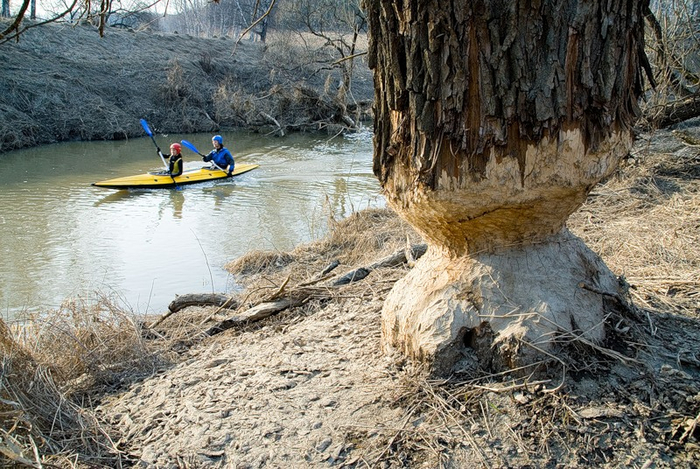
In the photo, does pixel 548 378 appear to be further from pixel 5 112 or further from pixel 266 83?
pixel 266 83

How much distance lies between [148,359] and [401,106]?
204 centimetres

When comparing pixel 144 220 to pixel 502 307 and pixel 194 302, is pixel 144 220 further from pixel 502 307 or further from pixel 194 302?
pixel 502 307

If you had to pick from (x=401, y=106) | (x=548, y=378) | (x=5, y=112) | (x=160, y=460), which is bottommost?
(x=160, y=460)

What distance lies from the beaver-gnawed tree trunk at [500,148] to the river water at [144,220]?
4840 mm

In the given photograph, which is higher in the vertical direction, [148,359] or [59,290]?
[148,359]

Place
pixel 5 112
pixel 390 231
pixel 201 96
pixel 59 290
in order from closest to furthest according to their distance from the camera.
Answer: pixel 390 231 → pixel 59 290 → pixel 5 112 → pixel 201 96

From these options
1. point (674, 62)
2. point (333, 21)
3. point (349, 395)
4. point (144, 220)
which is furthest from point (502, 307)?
point (333, 21)

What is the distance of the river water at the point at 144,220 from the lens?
809cm

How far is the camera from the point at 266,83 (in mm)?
28625

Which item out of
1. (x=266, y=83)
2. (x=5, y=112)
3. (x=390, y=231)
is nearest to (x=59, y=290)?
(x=390, y=231)

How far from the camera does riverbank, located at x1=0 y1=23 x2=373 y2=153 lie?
2202 centimetres

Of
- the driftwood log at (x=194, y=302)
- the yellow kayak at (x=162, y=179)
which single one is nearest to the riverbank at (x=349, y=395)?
the driftwood log at (x=194, y=302)

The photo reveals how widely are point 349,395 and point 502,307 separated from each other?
73 cm

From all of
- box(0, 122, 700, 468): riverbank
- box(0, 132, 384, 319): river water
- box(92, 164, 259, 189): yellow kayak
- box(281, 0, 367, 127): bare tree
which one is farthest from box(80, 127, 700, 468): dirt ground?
box(281, 0, 367, 127): bare tree
